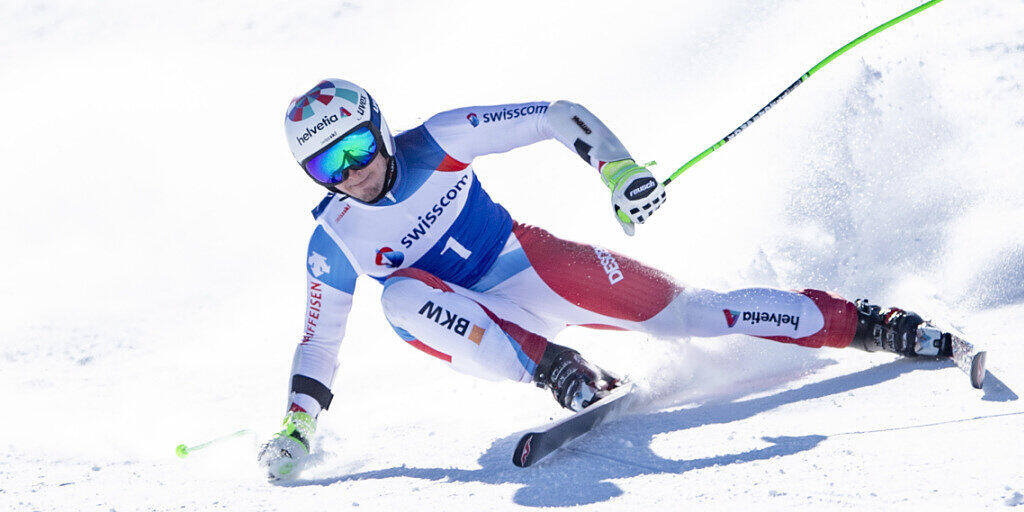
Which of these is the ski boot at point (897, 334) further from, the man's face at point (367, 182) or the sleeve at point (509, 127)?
the man's face at point (367, 182)

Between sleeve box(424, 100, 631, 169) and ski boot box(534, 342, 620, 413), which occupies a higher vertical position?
sleeve box(424, 100, 631, 169)

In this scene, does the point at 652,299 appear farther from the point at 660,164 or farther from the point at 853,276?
the point at 660,164

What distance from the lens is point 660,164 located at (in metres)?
6.87

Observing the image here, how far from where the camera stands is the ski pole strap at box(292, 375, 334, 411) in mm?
3521

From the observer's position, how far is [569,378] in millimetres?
3168

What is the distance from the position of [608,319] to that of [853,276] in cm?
140

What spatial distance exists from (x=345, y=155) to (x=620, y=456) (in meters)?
1.39

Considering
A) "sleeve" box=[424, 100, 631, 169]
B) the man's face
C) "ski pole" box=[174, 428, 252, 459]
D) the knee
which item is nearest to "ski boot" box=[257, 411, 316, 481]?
"ski pole" box=[174, 428, 252, 459]

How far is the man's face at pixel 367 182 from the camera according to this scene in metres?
3.41

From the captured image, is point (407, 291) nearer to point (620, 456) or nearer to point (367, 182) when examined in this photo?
point (367, 182)

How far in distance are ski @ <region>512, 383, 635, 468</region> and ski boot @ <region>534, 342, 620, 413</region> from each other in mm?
49

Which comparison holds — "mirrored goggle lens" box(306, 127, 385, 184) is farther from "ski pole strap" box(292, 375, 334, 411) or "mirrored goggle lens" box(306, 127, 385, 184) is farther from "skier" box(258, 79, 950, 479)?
"ski pole strap" box(292, 375, 334, 411)

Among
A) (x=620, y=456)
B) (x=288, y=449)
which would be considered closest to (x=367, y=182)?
(x=288, y=449)

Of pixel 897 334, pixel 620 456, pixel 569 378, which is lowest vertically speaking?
pixel 620 456
